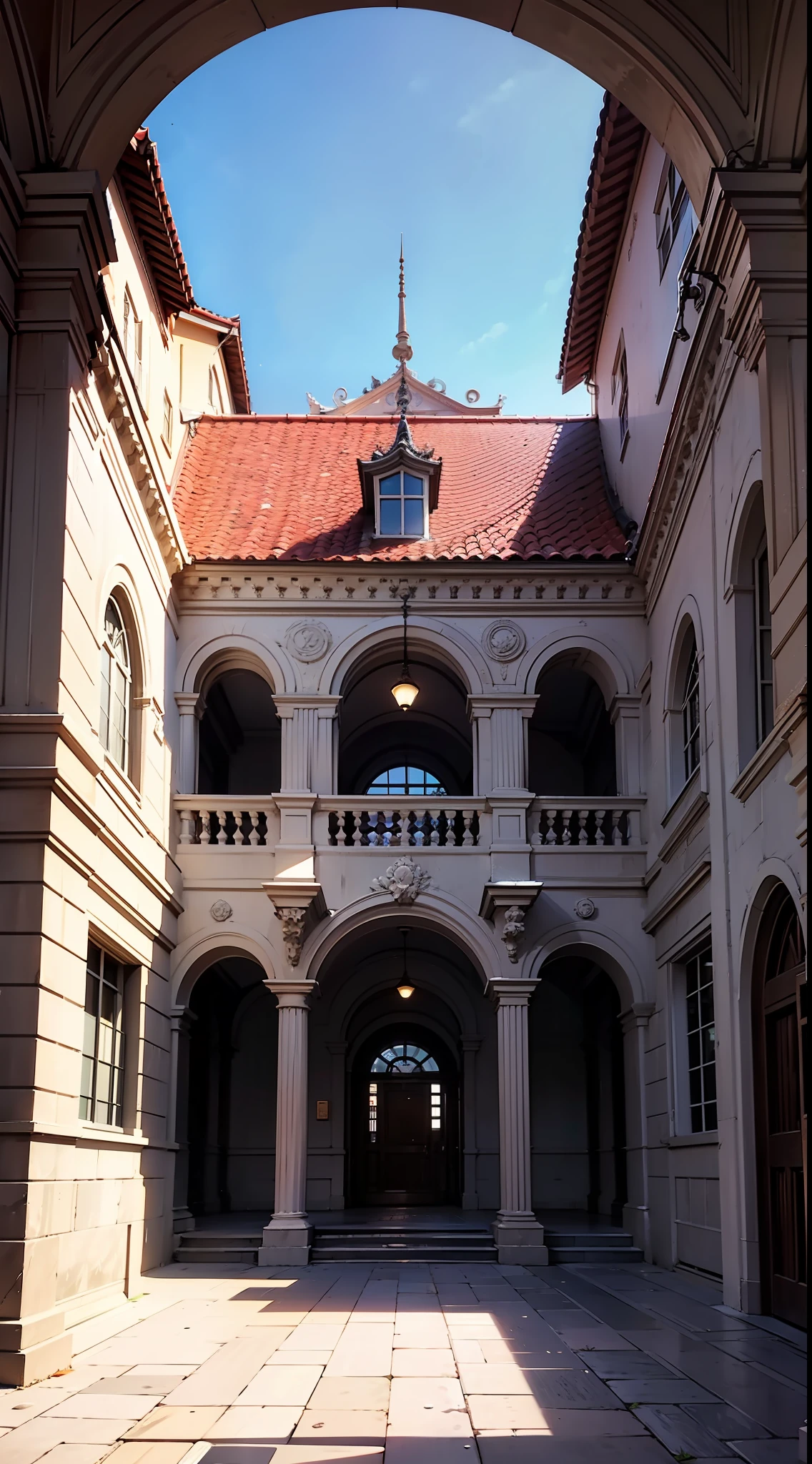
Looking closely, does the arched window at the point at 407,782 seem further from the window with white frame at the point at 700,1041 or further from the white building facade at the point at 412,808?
the window with white frame at the point at 700,1041

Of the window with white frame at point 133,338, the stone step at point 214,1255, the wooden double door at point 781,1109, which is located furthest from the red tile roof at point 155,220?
the stone step at point 214,1255

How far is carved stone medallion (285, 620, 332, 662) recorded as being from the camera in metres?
Answer: 17.9

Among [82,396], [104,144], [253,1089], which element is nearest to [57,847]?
[82,396]

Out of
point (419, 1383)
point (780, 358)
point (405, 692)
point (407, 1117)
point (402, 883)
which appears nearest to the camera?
point (419, 1383)

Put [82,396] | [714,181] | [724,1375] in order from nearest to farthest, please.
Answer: [724,1375] < [714,181] < [82,396]

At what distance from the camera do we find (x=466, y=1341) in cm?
974

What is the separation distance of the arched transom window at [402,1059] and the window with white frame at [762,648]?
45.4ft

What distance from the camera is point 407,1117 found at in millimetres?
23984

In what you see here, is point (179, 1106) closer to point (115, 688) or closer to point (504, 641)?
point (115, 688)

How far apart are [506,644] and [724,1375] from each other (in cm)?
1083

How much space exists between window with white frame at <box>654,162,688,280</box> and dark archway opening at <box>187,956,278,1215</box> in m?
11.1

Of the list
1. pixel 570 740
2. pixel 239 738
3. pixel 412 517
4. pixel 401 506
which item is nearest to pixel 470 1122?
pixel 570 740

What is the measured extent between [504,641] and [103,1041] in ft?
24.9

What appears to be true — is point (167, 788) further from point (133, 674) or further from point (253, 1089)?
point (253, 1089)
